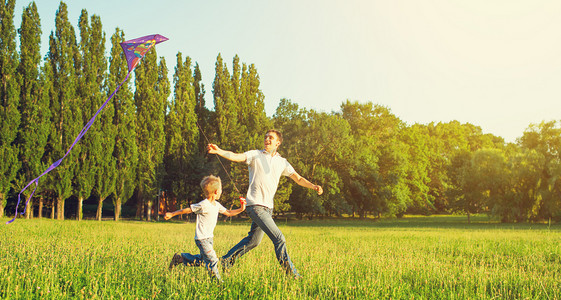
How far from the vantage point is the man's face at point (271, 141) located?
6.31 metres

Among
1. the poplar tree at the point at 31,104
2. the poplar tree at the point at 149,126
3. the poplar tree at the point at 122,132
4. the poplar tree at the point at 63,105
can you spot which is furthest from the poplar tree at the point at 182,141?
the poplar tree at the point at 31,104

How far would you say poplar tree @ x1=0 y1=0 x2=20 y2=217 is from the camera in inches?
1241

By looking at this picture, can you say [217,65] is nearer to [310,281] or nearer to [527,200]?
[527,200]

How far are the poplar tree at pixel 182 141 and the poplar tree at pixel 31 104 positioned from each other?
507 inches

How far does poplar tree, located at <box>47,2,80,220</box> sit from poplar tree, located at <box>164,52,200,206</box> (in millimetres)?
10450

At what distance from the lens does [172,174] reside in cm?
4462

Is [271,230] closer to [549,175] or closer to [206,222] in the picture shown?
[206,222]

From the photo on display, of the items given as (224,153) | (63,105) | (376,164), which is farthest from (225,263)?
(376,164)

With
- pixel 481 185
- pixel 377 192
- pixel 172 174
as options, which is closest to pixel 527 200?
pixel 481 185

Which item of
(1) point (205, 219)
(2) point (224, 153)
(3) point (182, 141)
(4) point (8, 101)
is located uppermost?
(4) point (8, 101)

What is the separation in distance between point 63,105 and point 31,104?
258 centimetres

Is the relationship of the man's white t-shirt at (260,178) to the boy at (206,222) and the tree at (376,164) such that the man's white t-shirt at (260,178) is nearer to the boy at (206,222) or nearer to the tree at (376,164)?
the boy at (206,222)

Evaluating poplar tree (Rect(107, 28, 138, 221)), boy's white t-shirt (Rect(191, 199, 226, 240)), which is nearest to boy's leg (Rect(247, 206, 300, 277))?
boy's white t-shirt (Rect(191, 199, 226, 240))

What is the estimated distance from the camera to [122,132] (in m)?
38.8
